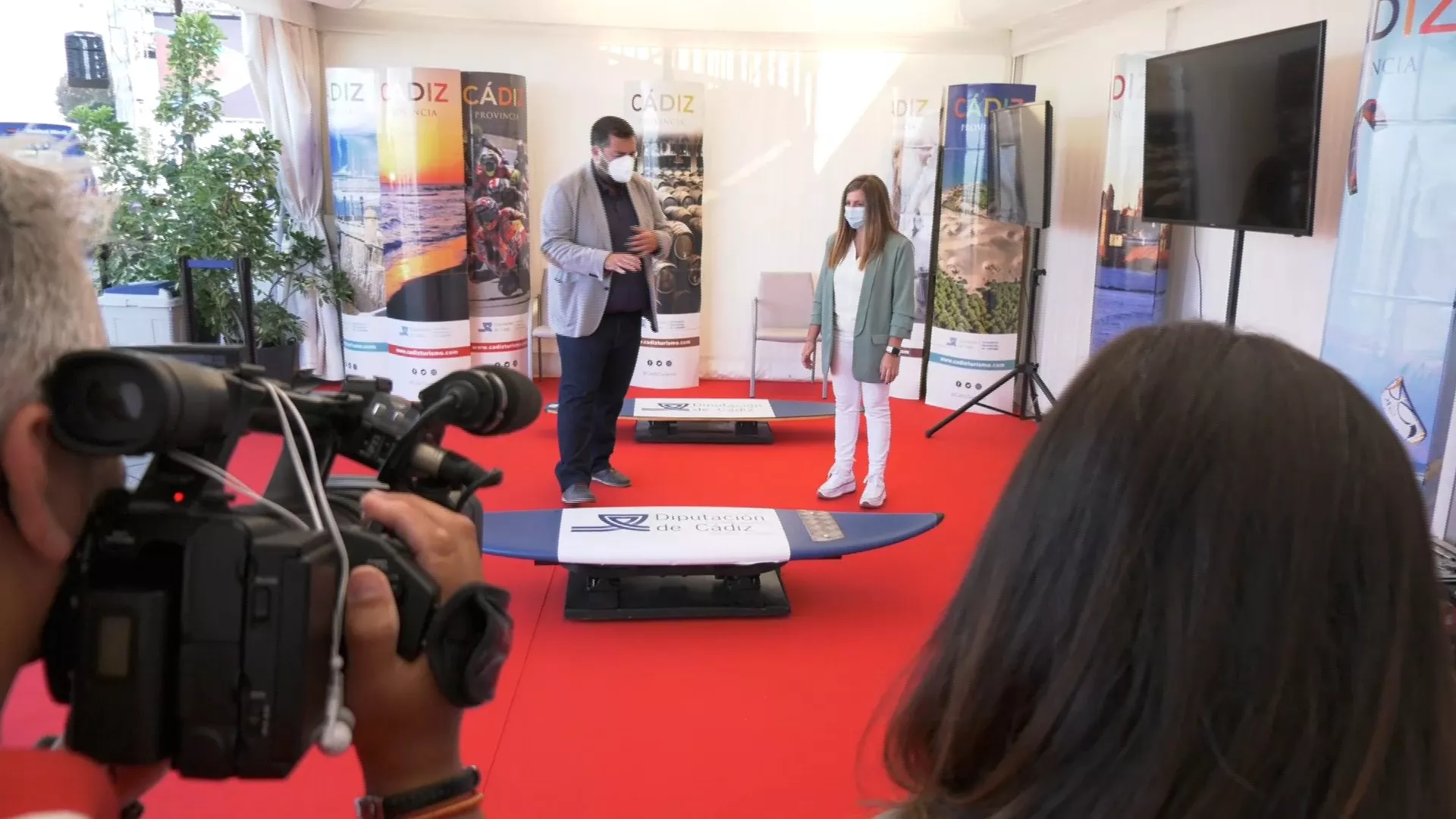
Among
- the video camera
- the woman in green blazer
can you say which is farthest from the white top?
the video camera

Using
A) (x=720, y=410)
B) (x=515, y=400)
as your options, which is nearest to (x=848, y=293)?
(x=720, y=410)

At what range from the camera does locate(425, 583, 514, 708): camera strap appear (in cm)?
82

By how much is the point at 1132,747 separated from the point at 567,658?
7.95 ft

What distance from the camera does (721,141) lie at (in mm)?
6867

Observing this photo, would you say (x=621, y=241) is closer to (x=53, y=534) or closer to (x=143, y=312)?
(x=143, y=312)

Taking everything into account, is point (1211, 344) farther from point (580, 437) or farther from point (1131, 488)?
point (580, 437)

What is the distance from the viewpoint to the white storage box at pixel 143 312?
5.46 m

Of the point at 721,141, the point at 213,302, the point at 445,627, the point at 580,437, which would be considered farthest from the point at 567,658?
the point at 721,141

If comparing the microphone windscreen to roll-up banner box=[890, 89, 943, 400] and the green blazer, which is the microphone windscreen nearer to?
the green blazer

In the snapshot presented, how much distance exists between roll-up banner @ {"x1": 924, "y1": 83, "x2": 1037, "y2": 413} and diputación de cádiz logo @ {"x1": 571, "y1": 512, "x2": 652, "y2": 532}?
3309 mm

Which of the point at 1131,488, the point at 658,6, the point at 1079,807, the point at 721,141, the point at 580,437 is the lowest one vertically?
the point at 580,437

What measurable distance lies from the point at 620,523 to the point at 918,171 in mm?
3956

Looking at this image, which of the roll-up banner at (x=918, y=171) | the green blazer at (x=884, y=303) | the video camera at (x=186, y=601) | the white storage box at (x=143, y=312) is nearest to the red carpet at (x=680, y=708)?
the green blazer at (x=884, y=303)

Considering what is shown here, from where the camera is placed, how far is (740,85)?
22.3 ft
